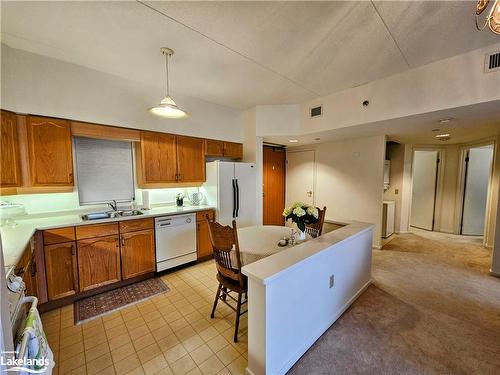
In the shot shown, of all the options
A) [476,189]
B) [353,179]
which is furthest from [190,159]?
[476,189]

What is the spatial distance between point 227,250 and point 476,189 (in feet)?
20.0

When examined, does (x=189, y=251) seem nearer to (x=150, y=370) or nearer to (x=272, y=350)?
→ (x=150, y=370)

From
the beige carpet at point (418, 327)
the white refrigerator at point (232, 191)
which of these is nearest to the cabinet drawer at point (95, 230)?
the white refrigerator at point (232, 191)

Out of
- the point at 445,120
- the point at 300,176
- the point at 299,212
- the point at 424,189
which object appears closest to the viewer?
the point at 299,212

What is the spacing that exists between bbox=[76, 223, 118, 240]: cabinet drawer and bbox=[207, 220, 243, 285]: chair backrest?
147cm

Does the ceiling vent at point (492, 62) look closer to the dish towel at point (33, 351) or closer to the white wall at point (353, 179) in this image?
the white wall at point (353, 179)

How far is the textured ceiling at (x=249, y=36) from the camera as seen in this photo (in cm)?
164

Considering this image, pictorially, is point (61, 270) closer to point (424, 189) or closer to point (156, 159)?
point (156, 159)

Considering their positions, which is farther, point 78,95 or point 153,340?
point 78,95

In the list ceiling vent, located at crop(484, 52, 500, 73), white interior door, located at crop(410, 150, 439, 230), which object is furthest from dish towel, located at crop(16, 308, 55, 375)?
white interior door, located at crop(410, 150, 439, 230)

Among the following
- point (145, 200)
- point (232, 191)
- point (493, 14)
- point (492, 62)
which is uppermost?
point (492, 62)

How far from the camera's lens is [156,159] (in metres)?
3.10

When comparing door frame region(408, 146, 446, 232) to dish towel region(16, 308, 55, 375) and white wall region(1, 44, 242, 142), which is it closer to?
white wall region(1, 44, 242, 142)

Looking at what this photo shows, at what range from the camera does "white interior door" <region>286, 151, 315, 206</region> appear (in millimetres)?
4930
